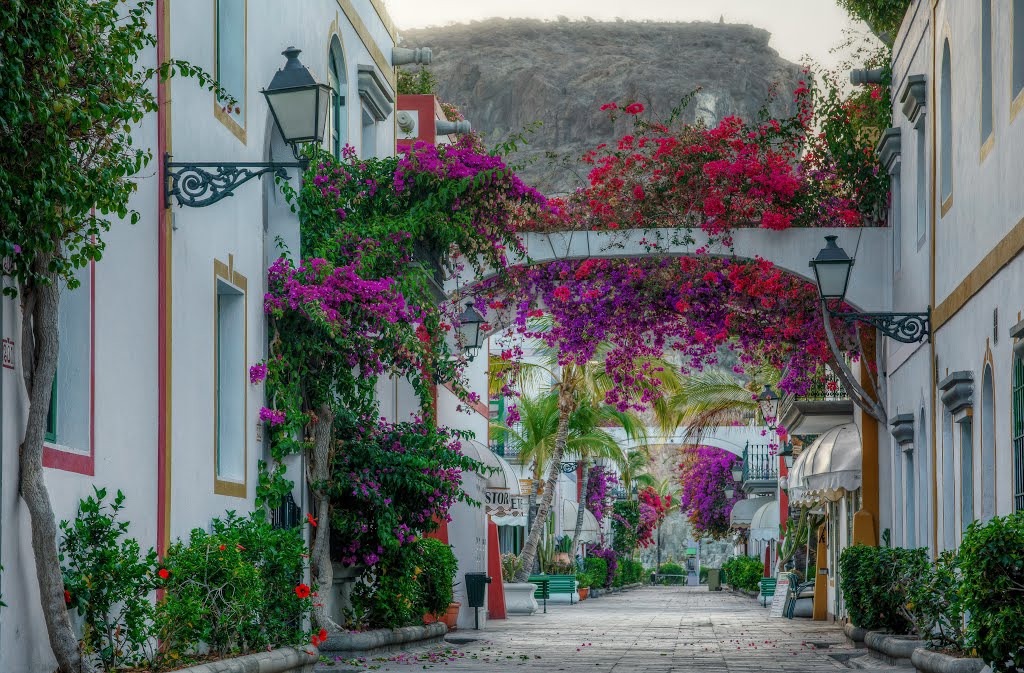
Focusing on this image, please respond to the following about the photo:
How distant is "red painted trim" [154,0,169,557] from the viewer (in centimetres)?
1056

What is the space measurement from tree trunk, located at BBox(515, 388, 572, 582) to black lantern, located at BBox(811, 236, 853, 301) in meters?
18.6

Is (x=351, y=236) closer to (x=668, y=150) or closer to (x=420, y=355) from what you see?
(x=420, y=355)

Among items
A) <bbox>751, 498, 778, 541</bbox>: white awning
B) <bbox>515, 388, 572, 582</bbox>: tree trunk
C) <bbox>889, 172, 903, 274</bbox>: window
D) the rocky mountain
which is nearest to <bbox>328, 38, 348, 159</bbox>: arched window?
<bbox>889, 172, 903, 274</bbox>: window

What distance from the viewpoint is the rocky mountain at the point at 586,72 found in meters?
99.8

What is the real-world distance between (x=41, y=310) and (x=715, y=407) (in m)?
29.0

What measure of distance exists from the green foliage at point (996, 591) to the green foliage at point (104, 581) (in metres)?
5.30

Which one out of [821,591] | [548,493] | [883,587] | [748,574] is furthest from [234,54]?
[748,574]

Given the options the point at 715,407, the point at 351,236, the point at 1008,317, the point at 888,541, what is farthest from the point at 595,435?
the point at 1008,317

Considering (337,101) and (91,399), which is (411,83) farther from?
(91,399)

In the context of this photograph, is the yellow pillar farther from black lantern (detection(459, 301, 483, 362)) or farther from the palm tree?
black lantern (detection(459, 301, 483, 362))

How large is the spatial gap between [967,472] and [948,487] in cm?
84

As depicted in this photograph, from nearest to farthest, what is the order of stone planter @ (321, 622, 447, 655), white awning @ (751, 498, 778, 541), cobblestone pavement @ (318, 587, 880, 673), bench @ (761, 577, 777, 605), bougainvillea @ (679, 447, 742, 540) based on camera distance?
stone planter @ (321, 622, 447, 655), cobblestone pavement @ (318, 587, 880, 673), bench @ (761, 577, 777, 605), white awning @ (751, 498, 778, 541), bougainvillea @ (679, 447, 742, 540)

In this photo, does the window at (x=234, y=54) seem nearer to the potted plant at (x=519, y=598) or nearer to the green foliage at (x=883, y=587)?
the green foliage at (x=883, y=587)

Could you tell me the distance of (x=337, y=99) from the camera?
17547 mm
